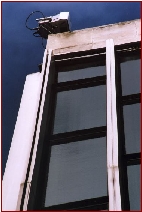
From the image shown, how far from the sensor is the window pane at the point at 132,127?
443 centimetres

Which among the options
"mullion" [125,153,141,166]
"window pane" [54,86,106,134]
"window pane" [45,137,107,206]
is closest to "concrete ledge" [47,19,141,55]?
"window pane" [54,86,106,134]

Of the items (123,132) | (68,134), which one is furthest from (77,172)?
(123,132)

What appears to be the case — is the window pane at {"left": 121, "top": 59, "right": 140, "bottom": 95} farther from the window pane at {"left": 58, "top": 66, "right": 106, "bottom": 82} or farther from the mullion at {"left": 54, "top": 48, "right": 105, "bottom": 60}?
the mullion at {"left": 54, "top": 48, "right": 105, "bottom": 60}

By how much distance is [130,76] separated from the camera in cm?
553

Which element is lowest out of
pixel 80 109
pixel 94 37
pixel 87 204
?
pixel 87 204

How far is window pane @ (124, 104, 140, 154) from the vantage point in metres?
4.43

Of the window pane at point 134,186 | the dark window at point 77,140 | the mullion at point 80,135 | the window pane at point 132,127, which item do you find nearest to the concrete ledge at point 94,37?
the dark window at point 77,140

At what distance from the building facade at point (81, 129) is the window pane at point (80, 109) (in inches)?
0.5

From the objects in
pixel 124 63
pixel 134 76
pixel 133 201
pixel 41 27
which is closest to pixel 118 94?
pixel 134 76

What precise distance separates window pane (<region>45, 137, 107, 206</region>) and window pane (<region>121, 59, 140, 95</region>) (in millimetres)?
985

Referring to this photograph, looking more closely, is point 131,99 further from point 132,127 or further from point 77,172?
point 77,172

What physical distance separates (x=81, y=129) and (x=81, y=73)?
4.54 feet

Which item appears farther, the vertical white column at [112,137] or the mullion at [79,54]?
the mullion at [79,54]

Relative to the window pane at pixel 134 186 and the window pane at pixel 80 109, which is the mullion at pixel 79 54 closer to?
the window pane at pixel 80 109
